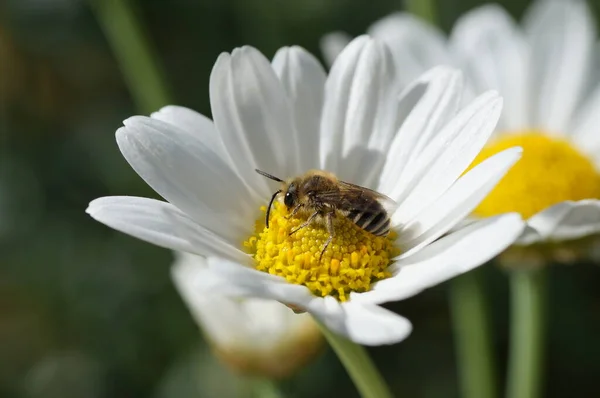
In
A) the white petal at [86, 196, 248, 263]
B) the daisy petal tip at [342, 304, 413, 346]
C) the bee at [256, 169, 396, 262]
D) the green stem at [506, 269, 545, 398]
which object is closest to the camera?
the daisy petal tip at [342, 304, 413, 346]

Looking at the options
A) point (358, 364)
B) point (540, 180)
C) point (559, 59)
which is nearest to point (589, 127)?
point (559, 59)

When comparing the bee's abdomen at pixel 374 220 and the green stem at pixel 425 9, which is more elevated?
the green stem at pixel 425 9

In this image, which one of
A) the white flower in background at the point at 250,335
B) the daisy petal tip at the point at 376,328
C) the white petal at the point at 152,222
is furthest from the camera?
the white flower in background at the point at 250,335

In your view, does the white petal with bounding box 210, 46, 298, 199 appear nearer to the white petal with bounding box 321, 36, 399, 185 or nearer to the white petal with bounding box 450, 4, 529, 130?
the white petal with bounding box 321, 36, 399, 185

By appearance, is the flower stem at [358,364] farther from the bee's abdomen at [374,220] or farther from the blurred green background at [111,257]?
the blurred green background at [111,257]

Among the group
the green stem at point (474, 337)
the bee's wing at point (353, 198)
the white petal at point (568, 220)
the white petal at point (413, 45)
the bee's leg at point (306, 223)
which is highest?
the white petal at point (413, 45)

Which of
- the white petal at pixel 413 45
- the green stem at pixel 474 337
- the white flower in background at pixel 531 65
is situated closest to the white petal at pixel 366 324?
the green stem at pixel 474 337

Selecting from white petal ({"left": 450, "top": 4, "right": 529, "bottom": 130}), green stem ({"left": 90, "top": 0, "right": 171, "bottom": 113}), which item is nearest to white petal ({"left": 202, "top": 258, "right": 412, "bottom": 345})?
green stem ({"left": 90, "top": 0, "right": 171, "bottom": 113})
